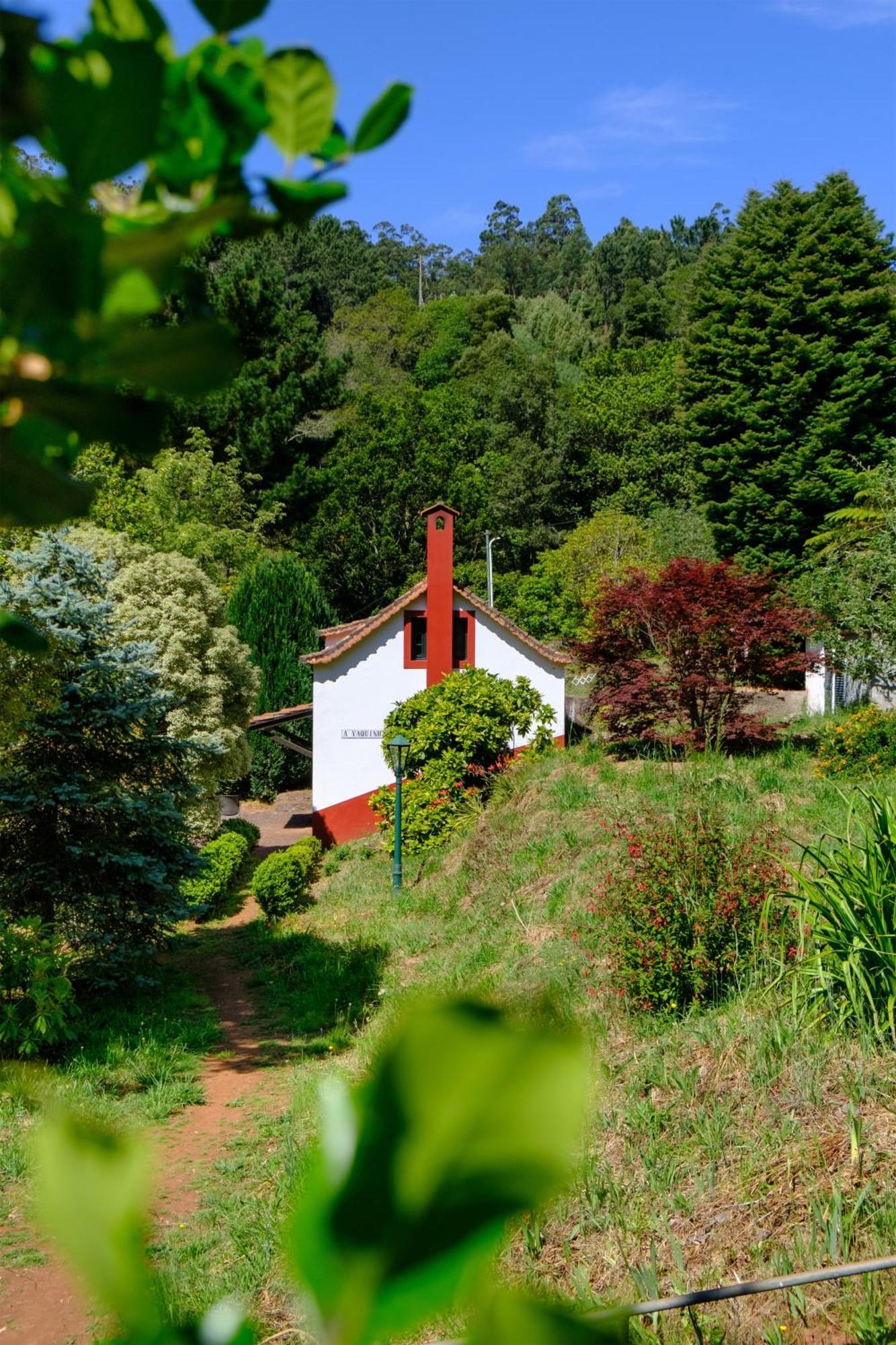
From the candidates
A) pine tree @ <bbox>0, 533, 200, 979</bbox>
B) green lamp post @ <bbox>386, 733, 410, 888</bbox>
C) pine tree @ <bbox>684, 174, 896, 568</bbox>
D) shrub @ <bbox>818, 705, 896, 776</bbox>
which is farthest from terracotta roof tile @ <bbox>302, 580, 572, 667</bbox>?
pine tree @ <bbox>684, 174, 896, 568</bbox>

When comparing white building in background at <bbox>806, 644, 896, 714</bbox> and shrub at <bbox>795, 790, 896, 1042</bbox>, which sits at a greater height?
white building in background at <bbox>806, 644, 896, 714</bbox>

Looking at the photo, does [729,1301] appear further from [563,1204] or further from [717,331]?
[717,331]

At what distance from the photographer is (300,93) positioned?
372mm

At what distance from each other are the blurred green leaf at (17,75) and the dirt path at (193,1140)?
34cm

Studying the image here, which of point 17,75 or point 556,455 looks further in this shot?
point 556,455

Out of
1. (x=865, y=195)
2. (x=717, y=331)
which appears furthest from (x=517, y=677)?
(x=865, y=195)

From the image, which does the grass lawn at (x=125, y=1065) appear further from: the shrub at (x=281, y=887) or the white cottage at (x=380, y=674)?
the white cottage at (x=380, y=674)

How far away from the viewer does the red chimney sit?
1792 centimetres

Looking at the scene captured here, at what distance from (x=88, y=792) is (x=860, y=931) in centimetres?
819

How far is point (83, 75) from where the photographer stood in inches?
12.3

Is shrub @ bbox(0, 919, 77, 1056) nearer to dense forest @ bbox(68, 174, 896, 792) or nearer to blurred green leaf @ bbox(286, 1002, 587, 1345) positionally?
blurred green leaf @ bbox(286, 1002, 587, 1345)

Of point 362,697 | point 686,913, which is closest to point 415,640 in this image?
point 362,697

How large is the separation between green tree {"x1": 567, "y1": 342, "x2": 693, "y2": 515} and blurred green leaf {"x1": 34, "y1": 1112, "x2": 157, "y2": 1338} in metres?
36.0

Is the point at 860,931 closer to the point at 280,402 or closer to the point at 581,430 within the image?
the point at 280,402
